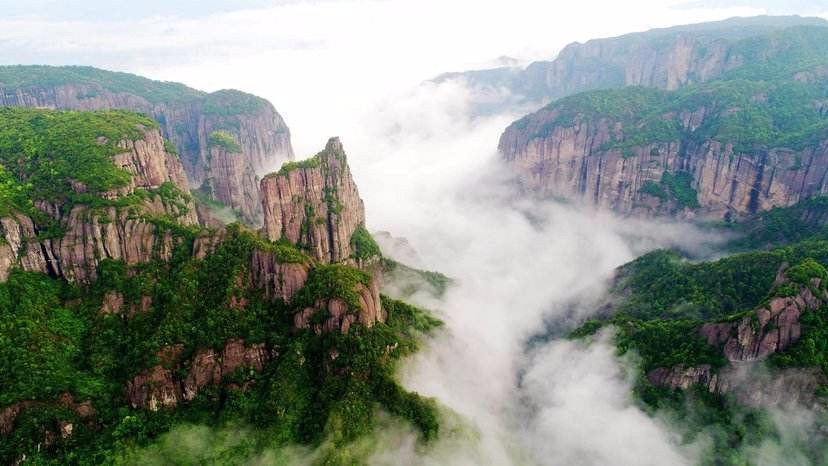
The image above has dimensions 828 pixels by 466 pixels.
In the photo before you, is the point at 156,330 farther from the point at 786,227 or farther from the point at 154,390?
the point at 786,227

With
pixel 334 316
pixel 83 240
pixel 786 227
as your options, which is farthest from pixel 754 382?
pixel 83 240

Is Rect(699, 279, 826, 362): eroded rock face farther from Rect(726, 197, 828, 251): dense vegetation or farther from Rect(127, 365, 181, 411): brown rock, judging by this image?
Rect(127, 365, 181, 411): brown rock

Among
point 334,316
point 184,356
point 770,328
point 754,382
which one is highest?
point 334,316

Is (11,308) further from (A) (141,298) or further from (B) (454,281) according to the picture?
(B) (454,281)

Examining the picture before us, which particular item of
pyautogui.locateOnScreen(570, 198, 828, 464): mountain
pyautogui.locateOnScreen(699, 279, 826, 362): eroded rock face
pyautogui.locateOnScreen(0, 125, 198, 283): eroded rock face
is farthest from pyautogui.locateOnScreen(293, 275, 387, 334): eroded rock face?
pyautogui.locateOnScreen(699, 279, 826, 362): eroded rock face

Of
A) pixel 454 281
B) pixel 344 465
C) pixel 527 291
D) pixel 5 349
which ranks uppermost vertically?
pixel 5 349

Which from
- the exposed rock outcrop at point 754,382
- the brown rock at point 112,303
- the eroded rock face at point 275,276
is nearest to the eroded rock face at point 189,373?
the eroded rock face at point 275,276

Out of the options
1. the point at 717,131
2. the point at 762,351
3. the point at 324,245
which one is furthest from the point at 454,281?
the point at 717,131

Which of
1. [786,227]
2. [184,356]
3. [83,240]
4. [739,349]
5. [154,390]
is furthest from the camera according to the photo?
[786,227]
